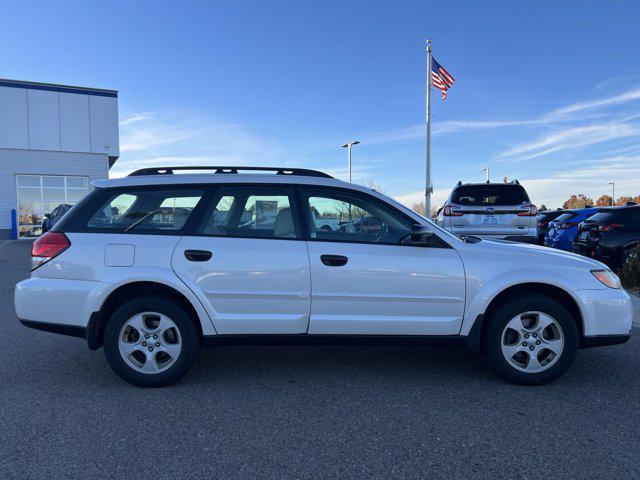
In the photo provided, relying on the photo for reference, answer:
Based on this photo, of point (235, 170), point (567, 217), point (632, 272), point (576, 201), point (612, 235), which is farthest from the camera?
point (576, 201)

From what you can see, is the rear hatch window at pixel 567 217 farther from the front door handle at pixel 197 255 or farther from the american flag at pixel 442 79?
the front door handle at pixel 197 255

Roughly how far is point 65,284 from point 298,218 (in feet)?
6.33

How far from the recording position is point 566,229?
11742 mm

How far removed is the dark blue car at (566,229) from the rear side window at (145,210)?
1006cm

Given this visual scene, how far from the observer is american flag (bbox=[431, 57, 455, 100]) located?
19172 millimetres

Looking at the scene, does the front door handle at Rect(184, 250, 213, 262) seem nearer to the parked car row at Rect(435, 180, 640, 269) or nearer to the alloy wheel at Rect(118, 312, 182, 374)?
the alloy wheel at Rect(118, 312, 182, 374)

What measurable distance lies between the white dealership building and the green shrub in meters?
24.2

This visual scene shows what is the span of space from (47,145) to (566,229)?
951 inches

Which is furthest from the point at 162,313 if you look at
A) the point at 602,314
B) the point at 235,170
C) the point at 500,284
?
the point at 602,314

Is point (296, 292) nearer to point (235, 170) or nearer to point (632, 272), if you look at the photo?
point (235, 170)

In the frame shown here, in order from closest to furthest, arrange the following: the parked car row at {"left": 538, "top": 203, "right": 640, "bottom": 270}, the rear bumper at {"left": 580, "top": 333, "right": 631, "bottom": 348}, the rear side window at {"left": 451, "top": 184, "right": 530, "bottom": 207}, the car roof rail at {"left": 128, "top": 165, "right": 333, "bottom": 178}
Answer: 1. the rear bumper at {"left": 580, "top": 333, "right": 631, "bottom": 348}
2. the car roof rail at {"left": 128, "top": 165, "right": 333, "bottom": 178}
3. the parked car row at {"left": 538, "top": 203, "right": 640, "bottom": 270}
4. the rear side window at {"left": 451, "top": 184, "right": 530, "bottom": 207}

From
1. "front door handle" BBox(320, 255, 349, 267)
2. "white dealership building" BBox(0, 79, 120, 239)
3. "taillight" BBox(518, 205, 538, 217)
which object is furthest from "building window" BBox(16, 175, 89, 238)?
"front door handle" BBox(320, 255, 349, 267)

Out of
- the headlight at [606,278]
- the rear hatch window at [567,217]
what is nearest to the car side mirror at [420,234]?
the headlight at [606,278]

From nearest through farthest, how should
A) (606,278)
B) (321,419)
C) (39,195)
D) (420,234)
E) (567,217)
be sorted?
(321,419), (420,234), (606,278), (567,217), (39,195)
